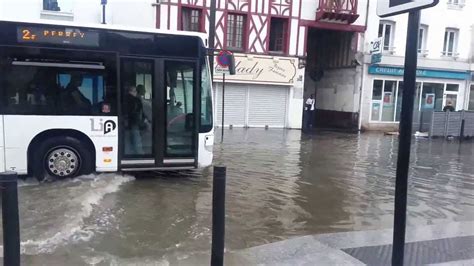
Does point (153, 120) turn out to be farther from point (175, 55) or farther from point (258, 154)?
point (258, 154)

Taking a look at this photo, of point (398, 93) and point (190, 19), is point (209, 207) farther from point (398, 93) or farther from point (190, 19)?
point (398, 93)

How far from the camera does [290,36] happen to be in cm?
2284

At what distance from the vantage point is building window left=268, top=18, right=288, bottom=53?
75.6ft

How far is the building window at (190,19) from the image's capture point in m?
21.3

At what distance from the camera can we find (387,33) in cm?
2462

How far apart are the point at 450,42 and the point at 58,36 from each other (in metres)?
23.6

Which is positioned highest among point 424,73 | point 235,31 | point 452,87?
point 235,31

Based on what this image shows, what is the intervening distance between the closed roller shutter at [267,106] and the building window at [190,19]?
405 centimetres

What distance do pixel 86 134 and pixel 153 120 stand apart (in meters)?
1.22

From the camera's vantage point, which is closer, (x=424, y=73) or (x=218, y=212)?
(x=218, y=212)

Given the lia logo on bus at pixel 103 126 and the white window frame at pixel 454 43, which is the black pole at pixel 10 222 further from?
the white window frame at pixel 454 43

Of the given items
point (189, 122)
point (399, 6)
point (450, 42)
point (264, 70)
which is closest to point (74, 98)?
point (189, 122)

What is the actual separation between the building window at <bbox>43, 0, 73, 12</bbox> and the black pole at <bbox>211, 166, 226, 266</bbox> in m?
18.3

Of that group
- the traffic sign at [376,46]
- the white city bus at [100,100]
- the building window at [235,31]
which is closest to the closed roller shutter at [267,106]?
the building window at [235,31]
